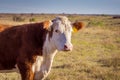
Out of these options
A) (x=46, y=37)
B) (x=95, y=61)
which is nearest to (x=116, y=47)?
(x=95, y=61)

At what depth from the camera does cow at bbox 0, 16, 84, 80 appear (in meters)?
7.00

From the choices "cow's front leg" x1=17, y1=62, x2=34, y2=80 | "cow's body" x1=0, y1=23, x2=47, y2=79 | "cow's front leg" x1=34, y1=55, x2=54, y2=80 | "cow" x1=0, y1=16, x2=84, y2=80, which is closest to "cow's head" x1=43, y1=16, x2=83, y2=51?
"cow" x1=0, y1=16, x2=84, y2=80

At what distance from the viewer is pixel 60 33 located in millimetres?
6934

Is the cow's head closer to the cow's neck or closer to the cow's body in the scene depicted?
the cow's neck

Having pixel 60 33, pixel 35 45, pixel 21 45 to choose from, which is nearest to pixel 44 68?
pixel 35 45

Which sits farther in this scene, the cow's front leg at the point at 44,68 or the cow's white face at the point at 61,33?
the cow's front leg at the point at 44,68

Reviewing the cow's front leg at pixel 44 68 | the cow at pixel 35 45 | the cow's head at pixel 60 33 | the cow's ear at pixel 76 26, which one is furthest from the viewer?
the cow's ear at pixel 76 26

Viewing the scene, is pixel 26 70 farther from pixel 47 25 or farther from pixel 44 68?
pixel 47 25

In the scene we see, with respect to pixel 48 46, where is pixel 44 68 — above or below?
below

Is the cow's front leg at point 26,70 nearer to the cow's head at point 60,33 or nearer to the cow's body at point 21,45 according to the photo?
the cow's body at point 21,45

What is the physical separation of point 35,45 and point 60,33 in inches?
23.7

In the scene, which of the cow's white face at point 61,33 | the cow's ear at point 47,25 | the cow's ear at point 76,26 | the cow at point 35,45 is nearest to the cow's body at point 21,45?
the cow at point 35,45

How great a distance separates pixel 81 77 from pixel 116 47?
9.28 meters

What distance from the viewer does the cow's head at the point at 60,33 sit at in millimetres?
6838
